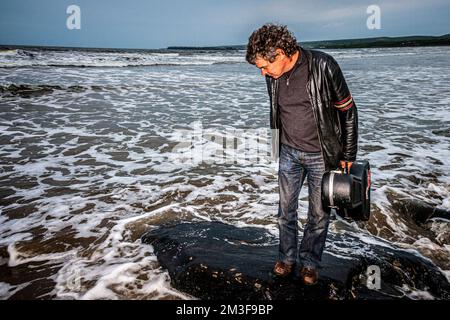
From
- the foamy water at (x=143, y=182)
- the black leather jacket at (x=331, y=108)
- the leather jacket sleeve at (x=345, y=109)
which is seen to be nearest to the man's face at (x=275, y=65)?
the black leather jacket at (x=331, y=108)

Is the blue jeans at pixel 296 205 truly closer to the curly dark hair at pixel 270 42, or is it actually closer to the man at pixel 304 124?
the man at pixel 304 124

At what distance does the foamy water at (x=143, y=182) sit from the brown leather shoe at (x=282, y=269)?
1.00 meters

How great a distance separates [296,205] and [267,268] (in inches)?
27.7

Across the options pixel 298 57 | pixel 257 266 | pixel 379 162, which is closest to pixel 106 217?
pixel 257 266

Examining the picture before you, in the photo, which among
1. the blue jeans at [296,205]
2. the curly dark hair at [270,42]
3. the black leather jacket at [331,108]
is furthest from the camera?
the blue jeans at [296,205]

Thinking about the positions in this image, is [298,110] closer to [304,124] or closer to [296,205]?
[304,124]

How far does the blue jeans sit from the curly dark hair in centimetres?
85

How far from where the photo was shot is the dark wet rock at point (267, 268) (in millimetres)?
2799

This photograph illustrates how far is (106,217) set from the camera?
433 cm

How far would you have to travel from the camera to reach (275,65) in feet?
8.08

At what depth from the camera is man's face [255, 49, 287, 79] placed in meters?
2.42

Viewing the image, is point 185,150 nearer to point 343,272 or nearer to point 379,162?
point 379,162

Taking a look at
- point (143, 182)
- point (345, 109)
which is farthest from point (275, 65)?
point (143, 182)

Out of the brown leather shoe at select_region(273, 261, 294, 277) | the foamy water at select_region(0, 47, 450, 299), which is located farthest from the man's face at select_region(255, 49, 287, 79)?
the foamy water at select_region(0, 47, 450, 299)
